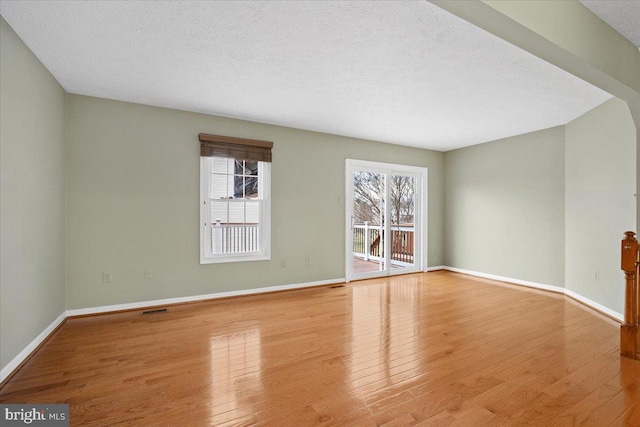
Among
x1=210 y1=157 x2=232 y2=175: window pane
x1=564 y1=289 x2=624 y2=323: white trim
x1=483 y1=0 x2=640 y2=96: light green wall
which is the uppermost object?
x1=483 y1=0 x2=640 y2=96: light green wall

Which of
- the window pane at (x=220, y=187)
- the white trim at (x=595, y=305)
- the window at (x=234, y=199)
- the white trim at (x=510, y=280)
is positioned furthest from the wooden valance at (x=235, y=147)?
the white trim at (x=595, y=305)

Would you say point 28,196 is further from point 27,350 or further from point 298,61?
point 298,61

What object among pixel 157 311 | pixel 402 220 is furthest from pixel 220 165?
pixel 402 220

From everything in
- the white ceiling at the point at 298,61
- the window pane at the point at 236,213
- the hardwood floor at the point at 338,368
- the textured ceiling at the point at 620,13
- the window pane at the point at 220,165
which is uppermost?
the textured ceiling at the point at 620,13

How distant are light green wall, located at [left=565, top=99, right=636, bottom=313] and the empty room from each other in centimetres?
4

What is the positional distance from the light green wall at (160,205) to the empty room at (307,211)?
26mm

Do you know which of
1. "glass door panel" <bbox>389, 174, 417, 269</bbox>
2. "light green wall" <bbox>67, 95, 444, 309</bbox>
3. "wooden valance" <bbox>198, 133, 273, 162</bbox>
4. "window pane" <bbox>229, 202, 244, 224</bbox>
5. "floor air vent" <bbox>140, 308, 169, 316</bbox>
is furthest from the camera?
"glass door panel" <bbox>389, 174, 417, 269</bbox>

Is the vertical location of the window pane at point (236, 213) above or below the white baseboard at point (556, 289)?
above

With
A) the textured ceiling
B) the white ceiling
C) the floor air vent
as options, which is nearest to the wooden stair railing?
the textured ceiling

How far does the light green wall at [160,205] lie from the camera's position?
11.7 feet

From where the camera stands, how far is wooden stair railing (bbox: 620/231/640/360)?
2.53 m

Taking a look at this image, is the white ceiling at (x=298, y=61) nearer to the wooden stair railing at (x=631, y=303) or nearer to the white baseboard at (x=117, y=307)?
the wooden stair railing at (x=631, y=303)

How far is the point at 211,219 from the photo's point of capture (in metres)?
4.31

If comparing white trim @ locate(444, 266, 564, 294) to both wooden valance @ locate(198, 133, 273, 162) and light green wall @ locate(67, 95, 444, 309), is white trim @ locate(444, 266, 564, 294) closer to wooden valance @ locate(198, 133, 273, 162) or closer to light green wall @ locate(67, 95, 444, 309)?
light green wall @ locate(67, 95, 444, 309)
